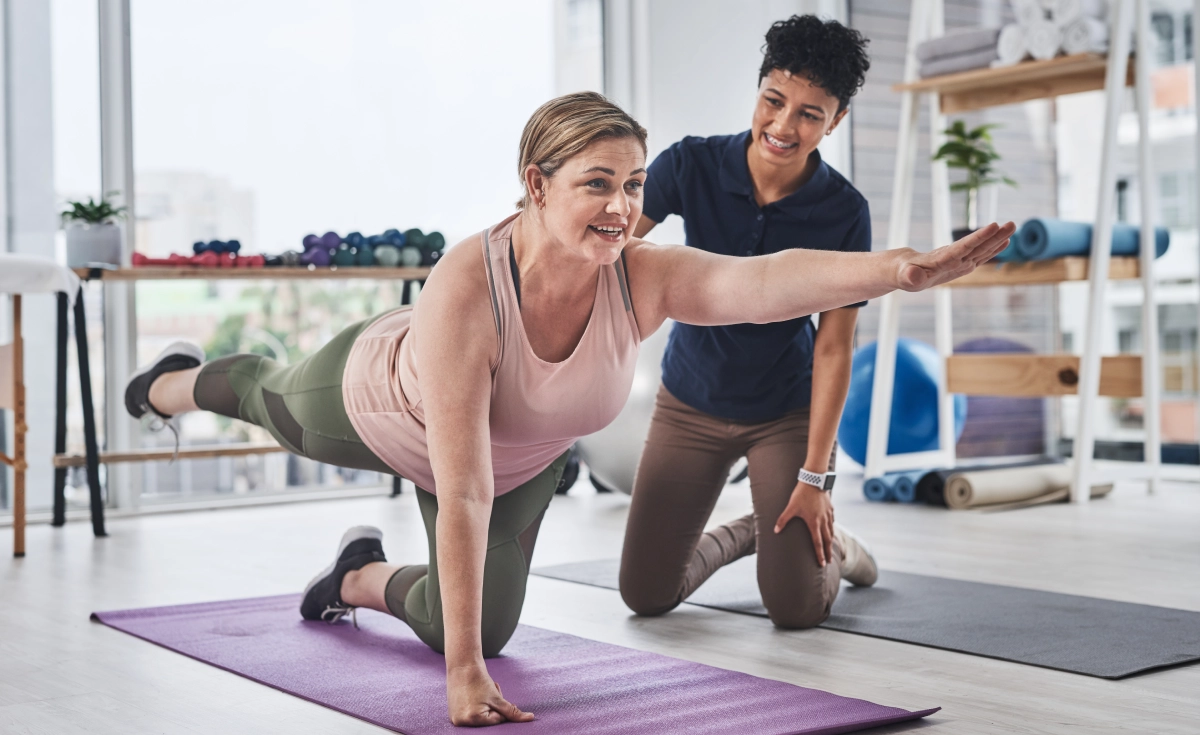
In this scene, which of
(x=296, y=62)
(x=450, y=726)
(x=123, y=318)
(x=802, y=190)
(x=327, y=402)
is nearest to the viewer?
(x=450, y=726)

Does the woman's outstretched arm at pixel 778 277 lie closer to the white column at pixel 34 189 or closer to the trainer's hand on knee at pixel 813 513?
the trainer's hand on knee at pixel 813 513

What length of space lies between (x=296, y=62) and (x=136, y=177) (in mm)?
762

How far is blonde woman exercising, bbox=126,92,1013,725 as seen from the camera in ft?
5.24

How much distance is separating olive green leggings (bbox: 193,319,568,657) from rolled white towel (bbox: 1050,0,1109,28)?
2800 mm

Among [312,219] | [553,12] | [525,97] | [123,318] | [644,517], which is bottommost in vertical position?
[644,517]

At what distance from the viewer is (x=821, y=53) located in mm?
2168

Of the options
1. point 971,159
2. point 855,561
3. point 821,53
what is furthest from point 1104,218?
point 821,53

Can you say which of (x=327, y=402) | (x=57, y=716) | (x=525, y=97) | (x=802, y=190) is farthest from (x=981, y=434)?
(x=57, y=716)

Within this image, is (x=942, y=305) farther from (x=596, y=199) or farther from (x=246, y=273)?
(x=596, y=199)

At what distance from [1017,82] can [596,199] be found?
3208 mm

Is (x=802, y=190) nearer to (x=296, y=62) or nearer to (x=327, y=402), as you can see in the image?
(x=327, y=402)

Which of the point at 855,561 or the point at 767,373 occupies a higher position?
the point at 767,373

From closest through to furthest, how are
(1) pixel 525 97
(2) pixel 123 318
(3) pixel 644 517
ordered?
1. (3) pixel 644 517
2. (2) pixel 123 318
3. (1) pixel 525 97

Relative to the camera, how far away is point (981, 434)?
211 inches
